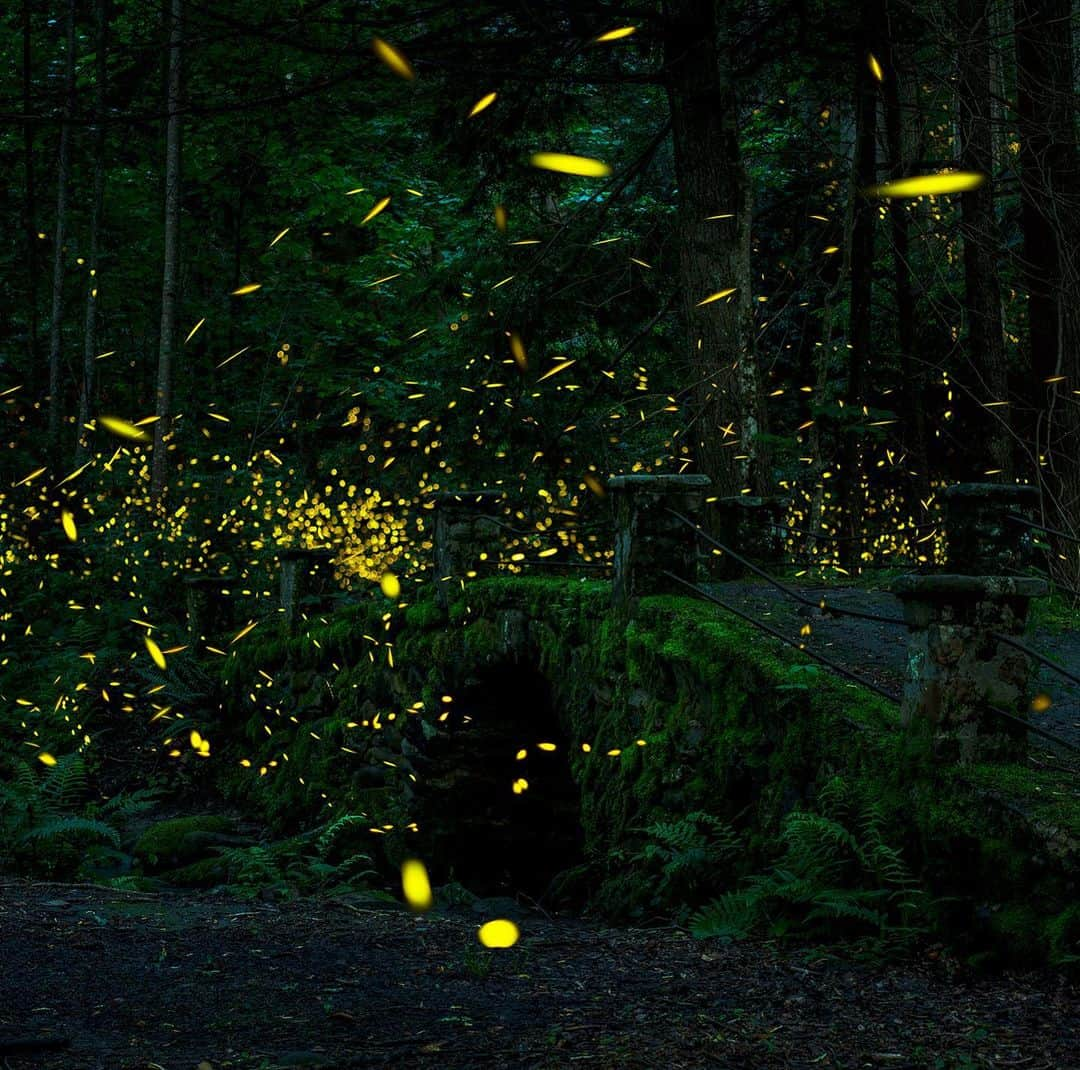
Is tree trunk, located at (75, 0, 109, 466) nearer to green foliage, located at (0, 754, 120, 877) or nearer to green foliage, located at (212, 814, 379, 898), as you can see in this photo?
green foliage, located at (0, 754, 120, 877)

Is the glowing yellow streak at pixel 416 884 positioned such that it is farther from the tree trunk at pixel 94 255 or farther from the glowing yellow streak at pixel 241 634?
the tree trunk at pixel 94 255

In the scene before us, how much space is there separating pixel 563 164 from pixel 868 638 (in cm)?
693

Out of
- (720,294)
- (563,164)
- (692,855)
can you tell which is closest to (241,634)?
(563,164)

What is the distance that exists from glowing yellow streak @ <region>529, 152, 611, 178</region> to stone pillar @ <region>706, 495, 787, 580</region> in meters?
3.89

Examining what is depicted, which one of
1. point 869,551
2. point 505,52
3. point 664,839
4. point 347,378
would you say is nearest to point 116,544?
point 347,378

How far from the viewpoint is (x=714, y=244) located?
38.7 feet

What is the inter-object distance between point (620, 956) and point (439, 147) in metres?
11.7

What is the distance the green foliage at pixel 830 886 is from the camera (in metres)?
5.33

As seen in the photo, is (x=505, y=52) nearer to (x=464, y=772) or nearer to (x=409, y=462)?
(x=409, y=462)

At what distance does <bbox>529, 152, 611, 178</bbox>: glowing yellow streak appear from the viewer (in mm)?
12750

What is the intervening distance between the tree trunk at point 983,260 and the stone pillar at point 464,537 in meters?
4.80

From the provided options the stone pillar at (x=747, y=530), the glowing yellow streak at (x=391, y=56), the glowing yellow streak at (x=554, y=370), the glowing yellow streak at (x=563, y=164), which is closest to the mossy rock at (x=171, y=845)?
the stone pillar at (x=747, y=530)

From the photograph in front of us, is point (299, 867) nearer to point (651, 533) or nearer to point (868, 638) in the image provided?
point (651, 533)

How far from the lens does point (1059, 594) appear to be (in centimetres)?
1096
